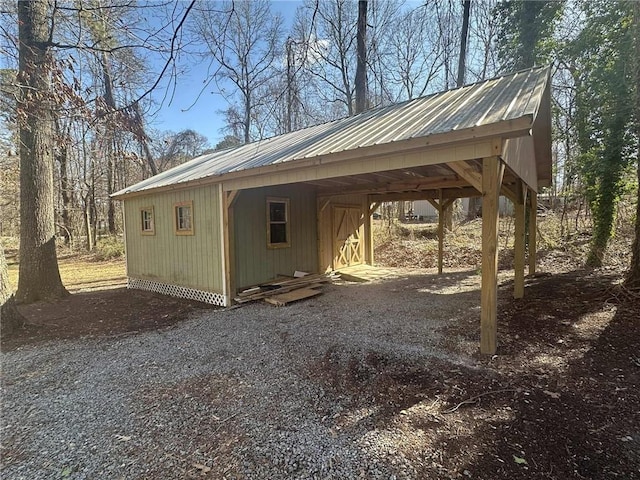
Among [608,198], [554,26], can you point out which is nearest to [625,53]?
[608,198]

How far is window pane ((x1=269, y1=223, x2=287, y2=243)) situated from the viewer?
755 cm

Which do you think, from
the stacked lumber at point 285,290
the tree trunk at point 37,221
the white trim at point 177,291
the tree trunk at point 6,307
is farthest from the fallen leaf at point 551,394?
the tree trunk at point 37,221

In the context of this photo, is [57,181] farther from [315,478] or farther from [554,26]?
[554,26]

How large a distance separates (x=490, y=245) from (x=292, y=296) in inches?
162

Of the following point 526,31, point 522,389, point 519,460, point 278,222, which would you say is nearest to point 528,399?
point 522,389

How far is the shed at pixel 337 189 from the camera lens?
350 cm

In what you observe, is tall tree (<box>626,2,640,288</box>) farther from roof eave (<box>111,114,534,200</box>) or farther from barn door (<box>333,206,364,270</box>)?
barn door (<box>333,206,364,270</box>)

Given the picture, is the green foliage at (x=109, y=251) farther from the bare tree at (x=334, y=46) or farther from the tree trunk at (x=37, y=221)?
the bare tree at (x=334, y=46)

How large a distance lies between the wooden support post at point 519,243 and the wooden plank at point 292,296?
→ 3.82 meters

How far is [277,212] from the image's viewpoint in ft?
25.3

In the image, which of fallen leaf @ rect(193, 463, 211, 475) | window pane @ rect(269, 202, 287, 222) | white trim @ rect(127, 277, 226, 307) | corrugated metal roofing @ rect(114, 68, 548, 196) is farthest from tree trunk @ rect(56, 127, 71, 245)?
fallen leaf @ rect(193, 463, 211, 475)

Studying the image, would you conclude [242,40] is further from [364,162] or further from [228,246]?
[228,246]

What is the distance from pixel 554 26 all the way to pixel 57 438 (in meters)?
14.0

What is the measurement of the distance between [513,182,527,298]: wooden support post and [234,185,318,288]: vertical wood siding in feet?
15.3
